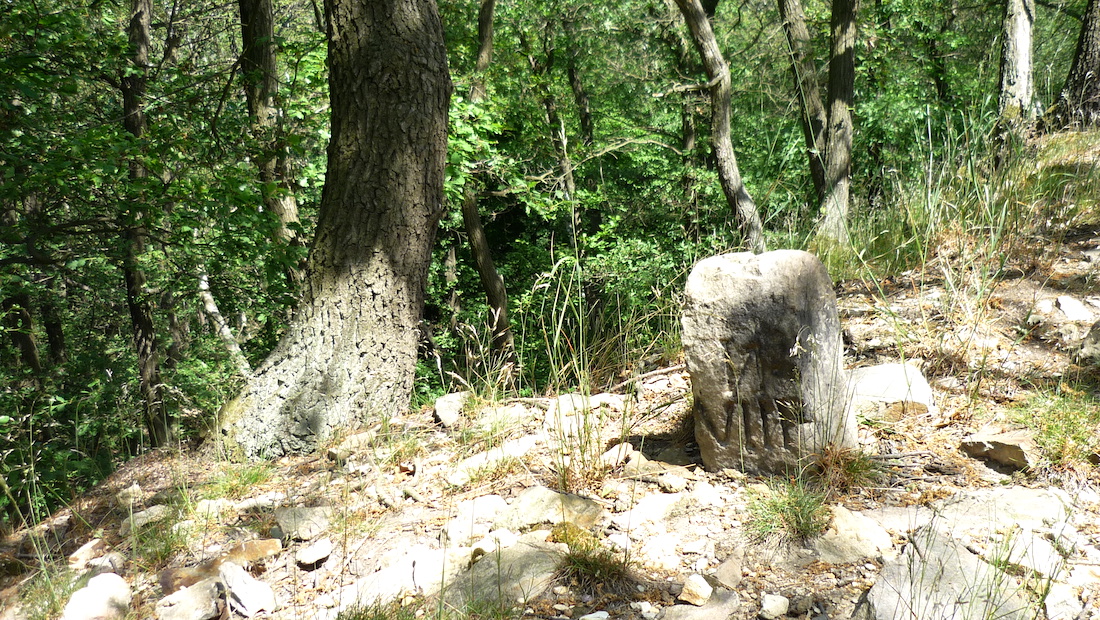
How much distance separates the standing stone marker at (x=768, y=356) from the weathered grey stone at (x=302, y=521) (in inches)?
65.2

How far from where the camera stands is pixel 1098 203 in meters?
4.41

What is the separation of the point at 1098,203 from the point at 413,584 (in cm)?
473

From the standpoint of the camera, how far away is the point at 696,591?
2207 millimetres

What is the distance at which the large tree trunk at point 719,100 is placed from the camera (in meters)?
5.89

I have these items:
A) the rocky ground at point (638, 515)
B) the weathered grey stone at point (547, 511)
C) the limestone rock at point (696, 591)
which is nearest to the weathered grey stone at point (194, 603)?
the rocky ground at point (638, 515)

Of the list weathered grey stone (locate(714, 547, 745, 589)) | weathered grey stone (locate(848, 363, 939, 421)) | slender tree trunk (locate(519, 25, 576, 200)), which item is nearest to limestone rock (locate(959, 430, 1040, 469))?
weathered grey stone (locate(848, 363, 939, 421))

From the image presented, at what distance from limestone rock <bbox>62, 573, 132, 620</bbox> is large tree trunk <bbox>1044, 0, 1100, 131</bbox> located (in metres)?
6.84

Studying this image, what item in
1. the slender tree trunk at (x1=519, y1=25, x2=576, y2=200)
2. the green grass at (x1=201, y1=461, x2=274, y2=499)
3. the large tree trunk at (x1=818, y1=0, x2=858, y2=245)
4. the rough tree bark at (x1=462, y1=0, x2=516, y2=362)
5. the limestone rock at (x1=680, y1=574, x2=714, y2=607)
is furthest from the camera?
the slender tree trunk at (x1=519, y1=25, x2=576, y2=200)

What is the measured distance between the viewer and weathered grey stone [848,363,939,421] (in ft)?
9.91

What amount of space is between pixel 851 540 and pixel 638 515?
0.75 metres

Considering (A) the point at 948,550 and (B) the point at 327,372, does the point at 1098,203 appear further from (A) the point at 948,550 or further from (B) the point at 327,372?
(B) the point at 327,372

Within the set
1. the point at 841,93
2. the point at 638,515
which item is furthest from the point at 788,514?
the point at 841,93

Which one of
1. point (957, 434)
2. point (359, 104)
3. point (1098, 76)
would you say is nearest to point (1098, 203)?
point (1098, 76)

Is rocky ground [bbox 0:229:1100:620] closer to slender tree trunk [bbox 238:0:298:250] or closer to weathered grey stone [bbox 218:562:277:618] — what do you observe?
weathered grey stone [bbox 218:562:277:618]
